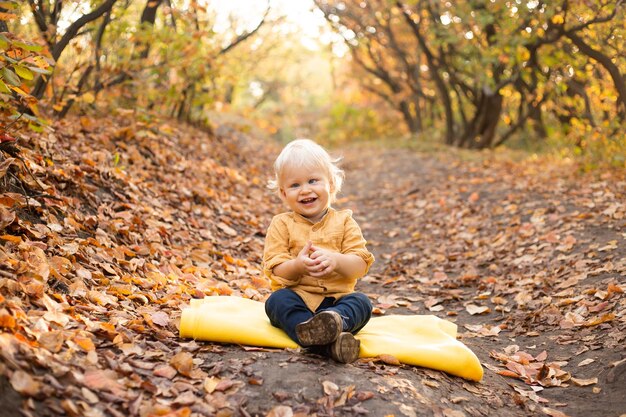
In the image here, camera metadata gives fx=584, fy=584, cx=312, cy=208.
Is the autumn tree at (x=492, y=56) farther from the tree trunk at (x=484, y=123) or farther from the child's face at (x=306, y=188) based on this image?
the child's face at (x=306, y=188)

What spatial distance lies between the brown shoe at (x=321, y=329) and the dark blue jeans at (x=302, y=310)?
0.50 ft

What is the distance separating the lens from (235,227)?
6543mm

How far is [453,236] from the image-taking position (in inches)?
270

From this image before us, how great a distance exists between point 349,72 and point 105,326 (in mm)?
19172

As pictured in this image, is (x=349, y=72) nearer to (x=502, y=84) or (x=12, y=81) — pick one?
(x=502, y=84)

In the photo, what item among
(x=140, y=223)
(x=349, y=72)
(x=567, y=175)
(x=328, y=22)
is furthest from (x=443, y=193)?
(x=349, y=72)

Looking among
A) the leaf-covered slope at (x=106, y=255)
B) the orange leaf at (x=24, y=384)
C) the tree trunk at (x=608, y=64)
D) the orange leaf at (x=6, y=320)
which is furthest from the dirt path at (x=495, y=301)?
the tree trunk at (x=608, y=64)

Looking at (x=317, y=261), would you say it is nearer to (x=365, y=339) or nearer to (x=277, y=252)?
(x=277, y=252)

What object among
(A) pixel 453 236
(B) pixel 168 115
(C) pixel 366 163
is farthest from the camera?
(C) pixel 366 163

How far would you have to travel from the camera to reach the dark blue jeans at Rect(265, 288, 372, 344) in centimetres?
319

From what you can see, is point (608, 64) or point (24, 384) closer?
point (24, 384)

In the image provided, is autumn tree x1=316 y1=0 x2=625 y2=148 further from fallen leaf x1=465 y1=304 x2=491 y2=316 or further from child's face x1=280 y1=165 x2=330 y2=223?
child's face x1=280 y1=165 x2=330 y2=223

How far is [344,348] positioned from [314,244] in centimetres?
74

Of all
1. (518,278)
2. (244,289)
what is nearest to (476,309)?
(518,278)
